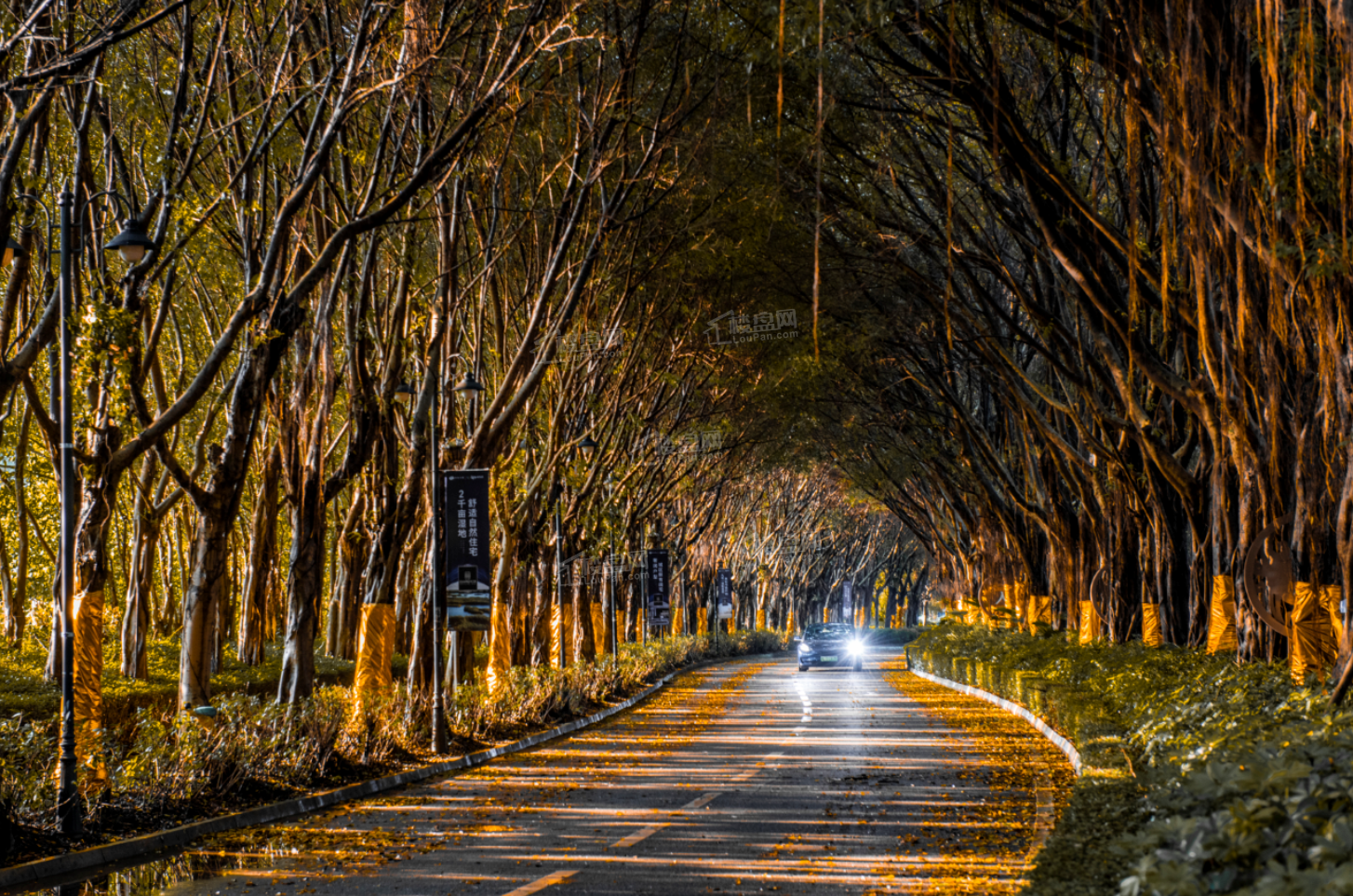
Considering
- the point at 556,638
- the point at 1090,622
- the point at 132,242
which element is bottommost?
the point at 556,638

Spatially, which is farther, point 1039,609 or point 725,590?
point 725,590

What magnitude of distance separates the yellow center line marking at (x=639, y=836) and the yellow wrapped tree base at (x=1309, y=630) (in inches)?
249

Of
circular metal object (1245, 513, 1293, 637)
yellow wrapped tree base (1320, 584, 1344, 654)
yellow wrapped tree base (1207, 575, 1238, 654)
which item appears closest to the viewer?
yellow wrapped tree base (1320, 584, 1344, 654)

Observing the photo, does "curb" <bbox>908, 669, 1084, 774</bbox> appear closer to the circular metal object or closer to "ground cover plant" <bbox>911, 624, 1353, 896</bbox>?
"ground cover plant" <bbox>911, 624, 1353, 896</bbox>

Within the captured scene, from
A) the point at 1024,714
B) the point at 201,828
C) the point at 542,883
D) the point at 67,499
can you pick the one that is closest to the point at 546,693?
the point at 1024,714

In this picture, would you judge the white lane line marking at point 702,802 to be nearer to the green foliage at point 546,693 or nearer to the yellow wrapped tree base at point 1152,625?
the green foliage at point 546,693

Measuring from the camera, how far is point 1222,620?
1612 centimetres

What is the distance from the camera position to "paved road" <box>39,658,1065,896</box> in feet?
28.1

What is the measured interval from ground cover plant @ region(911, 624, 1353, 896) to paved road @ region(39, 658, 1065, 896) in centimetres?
111

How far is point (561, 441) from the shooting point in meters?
24.0

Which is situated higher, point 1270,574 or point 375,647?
point 1270,574

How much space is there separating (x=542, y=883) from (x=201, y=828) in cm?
429

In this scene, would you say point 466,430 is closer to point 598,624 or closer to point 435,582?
point 435,582

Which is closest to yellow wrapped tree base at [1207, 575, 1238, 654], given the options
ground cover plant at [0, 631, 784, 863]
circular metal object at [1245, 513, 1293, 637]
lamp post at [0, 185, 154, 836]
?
circular metal object at [1245, 513, 1293, 637]
